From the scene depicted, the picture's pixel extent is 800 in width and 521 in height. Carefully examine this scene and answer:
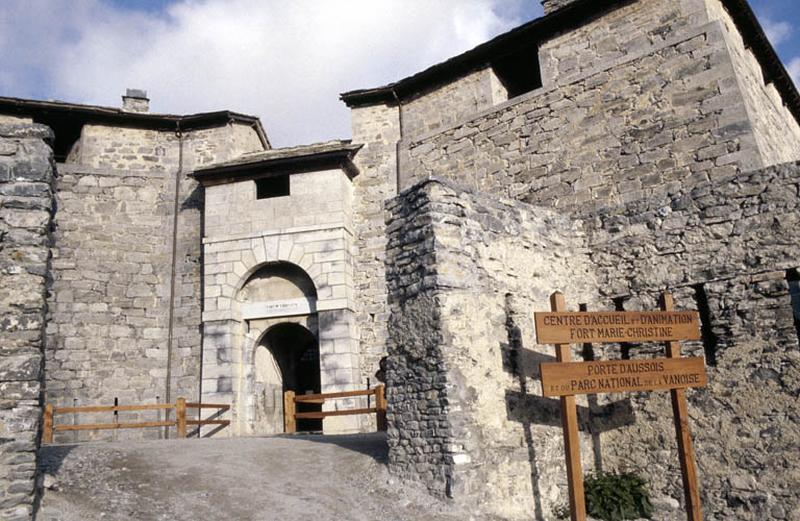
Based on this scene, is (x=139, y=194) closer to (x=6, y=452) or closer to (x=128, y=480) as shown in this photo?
(x=128, y=480)

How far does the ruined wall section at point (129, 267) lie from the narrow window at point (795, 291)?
426 inches

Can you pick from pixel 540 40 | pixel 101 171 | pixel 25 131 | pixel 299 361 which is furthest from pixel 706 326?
pixel 101 171

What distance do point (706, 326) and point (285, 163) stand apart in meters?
9.02

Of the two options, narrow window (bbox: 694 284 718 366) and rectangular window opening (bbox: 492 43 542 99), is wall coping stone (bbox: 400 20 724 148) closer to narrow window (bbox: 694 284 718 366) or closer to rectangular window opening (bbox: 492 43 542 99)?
rectangular window opening (bbox: 492 43 542 99)

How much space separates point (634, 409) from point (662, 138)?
17.1 ft

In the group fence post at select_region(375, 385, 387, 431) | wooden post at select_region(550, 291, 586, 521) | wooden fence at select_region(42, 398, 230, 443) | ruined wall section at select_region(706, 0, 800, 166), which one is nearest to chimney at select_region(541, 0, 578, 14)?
ruined wall section at select_region(706, 0, 800, 166)

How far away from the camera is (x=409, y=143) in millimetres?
14695

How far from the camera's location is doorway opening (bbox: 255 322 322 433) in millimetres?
13703

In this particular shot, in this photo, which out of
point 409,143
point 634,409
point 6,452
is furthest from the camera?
point 409,143

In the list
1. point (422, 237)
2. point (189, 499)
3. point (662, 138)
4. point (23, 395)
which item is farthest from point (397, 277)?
point (662, 138)

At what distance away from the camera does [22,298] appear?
532 cm

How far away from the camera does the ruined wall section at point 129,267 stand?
538 inches

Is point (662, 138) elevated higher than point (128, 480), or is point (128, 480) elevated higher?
point (662, 138)

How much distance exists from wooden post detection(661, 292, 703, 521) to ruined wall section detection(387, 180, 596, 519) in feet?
4.22
